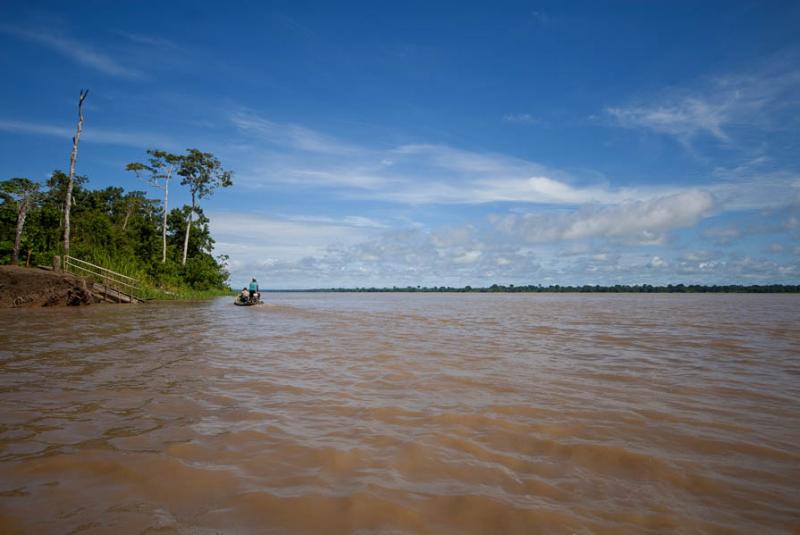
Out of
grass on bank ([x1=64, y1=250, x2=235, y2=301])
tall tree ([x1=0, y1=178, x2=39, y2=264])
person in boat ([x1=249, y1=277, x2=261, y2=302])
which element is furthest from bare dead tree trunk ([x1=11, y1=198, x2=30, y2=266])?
person in boat ([x1=249, y1=277, x2=261, y2=302])

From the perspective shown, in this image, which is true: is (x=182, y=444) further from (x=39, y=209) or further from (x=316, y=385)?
(x=39, y=209)

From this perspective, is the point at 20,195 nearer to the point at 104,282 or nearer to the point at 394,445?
the point at 104,282

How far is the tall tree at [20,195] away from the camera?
1931cm

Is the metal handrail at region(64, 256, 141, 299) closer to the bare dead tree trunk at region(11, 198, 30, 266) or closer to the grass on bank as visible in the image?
the grass on bank

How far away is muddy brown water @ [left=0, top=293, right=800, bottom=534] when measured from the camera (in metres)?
2.32

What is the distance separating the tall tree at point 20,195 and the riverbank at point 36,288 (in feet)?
8.85

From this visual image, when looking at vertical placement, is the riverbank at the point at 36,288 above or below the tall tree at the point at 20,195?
below

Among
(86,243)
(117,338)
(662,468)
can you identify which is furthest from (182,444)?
(86,243)

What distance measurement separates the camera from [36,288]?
1783 centimetres

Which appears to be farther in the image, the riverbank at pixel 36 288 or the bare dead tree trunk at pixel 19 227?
the bare dead tree trunk at pixel 19 227

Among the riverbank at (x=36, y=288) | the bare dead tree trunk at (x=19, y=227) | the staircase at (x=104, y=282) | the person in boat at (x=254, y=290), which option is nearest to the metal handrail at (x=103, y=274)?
the staircase at (x=104, y=282)

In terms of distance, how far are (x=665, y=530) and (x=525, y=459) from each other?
109 centimetres

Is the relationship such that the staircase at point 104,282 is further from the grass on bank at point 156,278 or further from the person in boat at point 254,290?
the person in boat at point 254,290

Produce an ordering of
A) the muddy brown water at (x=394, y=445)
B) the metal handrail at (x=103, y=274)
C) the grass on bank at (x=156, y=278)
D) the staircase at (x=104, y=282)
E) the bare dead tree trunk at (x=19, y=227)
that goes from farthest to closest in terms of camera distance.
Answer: the grass on bank at (x=156, y=278) < the metal handrail at (x=103, y=274) < the staircase at (x=104, y=282) < the bare dead tree trunk at (x=19, y=227) < the muddy brown water at (x=394, y=445)
